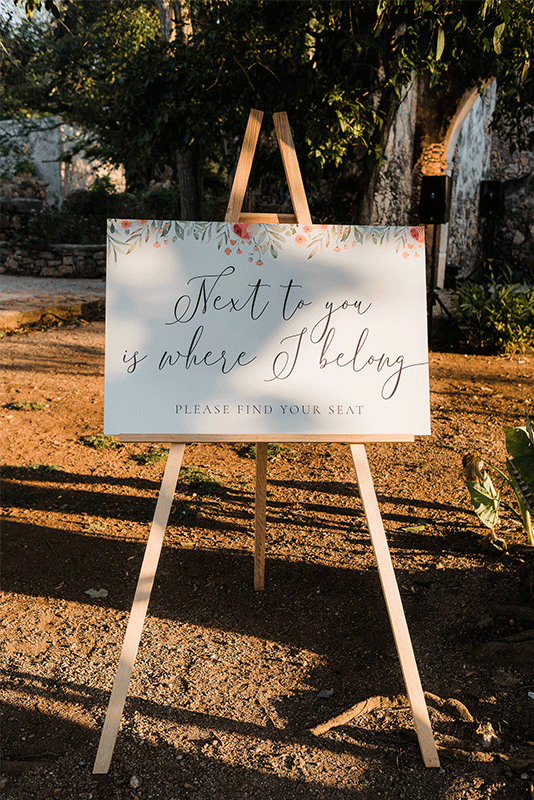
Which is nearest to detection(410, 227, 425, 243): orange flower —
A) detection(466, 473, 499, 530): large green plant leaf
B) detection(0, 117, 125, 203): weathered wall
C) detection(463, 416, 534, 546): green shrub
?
detection(463, 416, 534, 546): green shrub

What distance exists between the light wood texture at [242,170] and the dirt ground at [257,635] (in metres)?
1.34

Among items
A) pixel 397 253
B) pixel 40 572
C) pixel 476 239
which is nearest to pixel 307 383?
pixel 397 253

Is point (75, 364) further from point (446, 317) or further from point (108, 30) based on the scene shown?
point (108, 30)

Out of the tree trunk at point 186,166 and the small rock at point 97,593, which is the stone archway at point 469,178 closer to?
the tree trunk at point 186,166

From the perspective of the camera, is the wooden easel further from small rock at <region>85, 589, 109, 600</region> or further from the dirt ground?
small rock at <region>85, 589, 109, 600</region>

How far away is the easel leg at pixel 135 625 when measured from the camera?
1593mm

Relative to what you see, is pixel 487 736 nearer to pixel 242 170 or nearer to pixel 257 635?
pixel 257 635

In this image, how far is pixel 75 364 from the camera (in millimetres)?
6172

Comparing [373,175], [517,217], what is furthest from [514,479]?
[517,217]

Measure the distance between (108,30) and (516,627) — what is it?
13309 mm

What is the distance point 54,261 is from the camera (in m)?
13.3

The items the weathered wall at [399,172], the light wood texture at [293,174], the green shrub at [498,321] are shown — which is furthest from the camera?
the green shrub at [498,321]

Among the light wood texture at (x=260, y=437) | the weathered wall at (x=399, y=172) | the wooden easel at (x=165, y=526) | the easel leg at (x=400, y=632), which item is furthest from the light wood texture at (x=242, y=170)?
the weathered wall at (x=399, y=172)

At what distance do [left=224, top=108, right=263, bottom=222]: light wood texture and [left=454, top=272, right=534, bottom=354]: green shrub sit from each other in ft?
18.1
